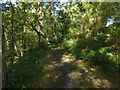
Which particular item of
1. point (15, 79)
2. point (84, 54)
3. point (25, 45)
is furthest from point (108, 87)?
point (25, 45)

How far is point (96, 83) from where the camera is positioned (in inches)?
291

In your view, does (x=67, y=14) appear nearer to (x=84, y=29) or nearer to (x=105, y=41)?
(x=84, y=29)

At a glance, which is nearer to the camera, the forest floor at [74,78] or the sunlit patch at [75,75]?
the forest floor at [74,78]

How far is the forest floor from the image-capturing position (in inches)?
279

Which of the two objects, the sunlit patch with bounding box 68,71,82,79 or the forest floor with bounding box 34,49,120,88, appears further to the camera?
the sunlit patch with bounding box 68,71,82,79

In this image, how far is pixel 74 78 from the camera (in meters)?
7.59

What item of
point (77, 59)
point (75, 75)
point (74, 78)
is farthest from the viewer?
point (77, 59)

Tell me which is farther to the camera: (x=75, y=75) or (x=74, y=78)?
(x=75, y=75)

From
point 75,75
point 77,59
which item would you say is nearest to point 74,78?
point 75,75

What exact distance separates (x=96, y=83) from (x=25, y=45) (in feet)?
32.0

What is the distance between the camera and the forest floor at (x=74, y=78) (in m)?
7.09

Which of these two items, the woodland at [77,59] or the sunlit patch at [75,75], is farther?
the sunlit patch at [75,75]

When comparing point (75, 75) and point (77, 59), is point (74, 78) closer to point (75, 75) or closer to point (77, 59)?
point (75, 75)

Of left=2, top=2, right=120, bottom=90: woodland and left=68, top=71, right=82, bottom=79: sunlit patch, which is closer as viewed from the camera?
left=2, top=2, right=120, bottom=90: woodland
